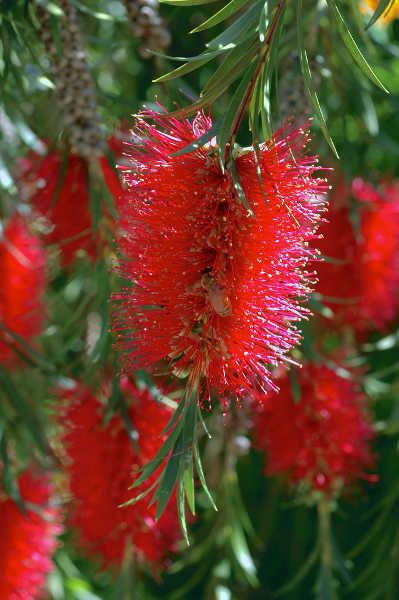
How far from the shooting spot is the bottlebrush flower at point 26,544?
5.43ft

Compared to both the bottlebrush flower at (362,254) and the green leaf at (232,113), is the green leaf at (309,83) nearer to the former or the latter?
the green leaf at (232,113)

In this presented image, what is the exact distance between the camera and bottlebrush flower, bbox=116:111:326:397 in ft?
3.30

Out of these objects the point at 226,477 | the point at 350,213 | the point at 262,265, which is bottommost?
the point at 226,477

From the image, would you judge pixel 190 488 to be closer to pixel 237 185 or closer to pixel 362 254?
pixel 237 185

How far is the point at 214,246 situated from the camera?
3.29 feet

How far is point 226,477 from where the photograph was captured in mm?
1788

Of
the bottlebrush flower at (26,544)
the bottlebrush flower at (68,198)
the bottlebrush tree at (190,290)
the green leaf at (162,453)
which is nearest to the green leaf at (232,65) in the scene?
the bottlebrush tree at (190,290)

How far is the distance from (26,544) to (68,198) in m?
0.58

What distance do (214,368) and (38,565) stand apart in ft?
2.57

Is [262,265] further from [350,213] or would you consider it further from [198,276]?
[350,213]

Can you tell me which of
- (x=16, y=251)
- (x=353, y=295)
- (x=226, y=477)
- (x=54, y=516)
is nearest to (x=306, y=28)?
(x=353, y=295)

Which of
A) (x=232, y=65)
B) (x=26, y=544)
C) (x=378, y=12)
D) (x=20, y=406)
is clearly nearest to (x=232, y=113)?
(x=232, y=65)

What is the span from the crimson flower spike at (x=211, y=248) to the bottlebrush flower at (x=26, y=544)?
2.17 feet

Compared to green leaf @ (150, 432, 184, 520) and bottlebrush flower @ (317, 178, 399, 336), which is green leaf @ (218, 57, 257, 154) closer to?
green leaf @ (150, 432, 184, 520)
